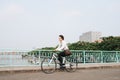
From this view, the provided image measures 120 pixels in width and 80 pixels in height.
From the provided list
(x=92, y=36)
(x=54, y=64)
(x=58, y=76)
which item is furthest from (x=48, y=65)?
(x=92, y=36)

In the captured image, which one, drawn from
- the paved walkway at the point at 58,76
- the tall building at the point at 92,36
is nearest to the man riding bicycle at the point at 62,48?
the paved walkway at the point at 58,76

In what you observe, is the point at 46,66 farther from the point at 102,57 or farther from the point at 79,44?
the point at 79,44

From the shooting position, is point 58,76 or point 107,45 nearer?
point 58,76

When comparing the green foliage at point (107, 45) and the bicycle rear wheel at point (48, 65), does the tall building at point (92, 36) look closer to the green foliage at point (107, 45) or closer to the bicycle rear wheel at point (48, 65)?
the green foliage at point (107, 45)

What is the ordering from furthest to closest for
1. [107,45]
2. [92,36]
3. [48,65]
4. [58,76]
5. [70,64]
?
[92,36], [107,45], [70,64], [48,65], [58,76]

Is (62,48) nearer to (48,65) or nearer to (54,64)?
(54,64)

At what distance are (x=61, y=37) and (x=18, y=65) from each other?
110 inches

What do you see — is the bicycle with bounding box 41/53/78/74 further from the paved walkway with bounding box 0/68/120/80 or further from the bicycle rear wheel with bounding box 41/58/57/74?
the paved walkway with bounding box 0/68/120/80

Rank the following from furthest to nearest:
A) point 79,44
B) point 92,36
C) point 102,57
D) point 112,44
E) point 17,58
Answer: point 92,36, point 79,44, point 112,44, point 102,57, point 17,58

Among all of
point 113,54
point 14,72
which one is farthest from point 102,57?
point 14,72

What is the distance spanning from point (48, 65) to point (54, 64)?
28 cm

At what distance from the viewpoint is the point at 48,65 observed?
32.1ft

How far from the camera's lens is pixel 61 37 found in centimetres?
998

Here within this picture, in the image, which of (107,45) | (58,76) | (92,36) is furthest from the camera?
(92,36)
